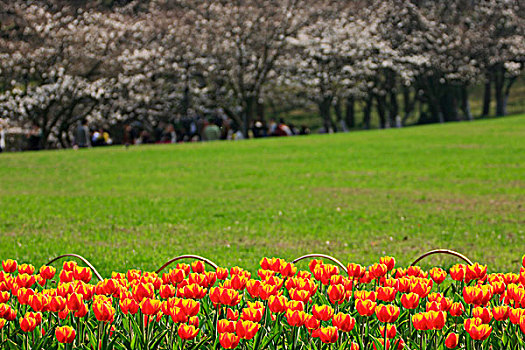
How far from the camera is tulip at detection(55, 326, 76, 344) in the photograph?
2580 millimetres

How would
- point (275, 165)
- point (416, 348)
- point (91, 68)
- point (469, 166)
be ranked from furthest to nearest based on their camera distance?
point (91, 68) < point (275, 165) < point (469, 166) < point (416, 348)

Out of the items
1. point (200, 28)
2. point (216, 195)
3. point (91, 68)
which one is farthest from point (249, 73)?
point (216, 195)

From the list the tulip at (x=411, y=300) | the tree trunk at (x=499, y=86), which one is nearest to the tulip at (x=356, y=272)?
the tulip at (x=411, y=300)

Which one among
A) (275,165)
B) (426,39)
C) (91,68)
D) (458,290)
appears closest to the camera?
(458,290)

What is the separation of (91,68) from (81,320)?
33.2 meters

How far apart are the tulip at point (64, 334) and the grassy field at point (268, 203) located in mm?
4339

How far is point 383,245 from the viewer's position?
802cm

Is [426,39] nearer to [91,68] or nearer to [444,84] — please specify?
[444,84]

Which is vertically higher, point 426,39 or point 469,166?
point 426,39

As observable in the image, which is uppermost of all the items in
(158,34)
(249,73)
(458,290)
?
(158,34)

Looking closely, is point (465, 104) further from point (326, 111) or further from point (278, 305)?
point (278, 305)

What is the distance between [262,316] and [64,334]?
83 centimetres

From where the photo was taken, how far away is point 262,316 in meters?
3.00

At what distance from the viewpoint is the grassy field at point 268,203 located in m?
7.92
